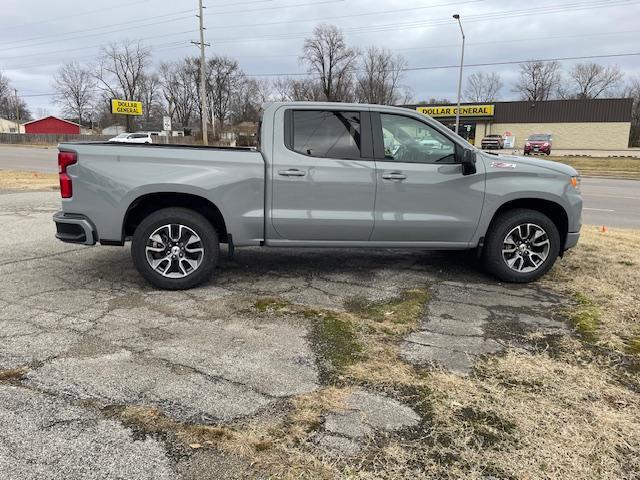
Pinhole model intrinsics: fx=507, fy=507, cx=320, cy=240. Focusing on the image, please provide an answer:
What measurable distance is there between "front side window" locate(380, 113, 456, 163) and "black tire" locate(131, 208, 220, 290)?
2037 mm

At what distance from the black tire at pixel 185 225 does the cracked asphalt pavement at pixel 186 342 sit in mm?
178

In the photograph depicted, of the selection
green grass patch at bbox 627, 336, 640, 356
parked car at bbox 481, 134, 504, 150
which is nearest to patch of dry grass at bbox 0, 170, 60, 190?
green grass patch at bbox 627, 336, 640, 356

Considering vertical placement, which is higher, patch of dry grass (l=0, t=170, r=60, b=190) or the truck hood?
the truck hood

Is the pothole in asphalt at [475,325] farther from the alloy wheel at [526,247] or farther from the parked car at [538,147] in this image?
the parked car at [538,147]

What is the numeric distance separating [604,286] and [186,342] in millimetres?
4356

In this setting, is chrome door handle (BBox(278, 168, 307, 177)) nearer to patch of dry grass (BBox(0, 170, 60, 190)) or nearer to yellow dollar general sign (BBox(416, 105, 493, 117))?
patch of dry grass (BBox(0, 170, 60, 190))

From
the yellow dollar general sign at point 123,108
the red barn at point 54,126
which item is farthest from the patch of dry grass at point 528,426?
the red barn at point 54,126

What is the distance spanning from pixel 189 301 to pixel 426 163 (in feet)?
9.10

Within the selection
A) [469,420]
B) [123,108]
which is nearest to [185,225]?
[469,420]

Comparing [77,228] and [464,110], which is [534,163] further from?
[464,110]

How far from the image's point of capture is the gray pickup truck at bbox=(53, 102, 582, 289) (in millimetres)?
4949

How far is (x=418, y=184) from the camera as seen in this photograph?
5.25 metres

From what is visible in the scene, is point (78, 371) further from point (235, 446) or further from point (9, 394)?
point (235, 446)

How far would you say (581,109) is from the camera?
181 ft
